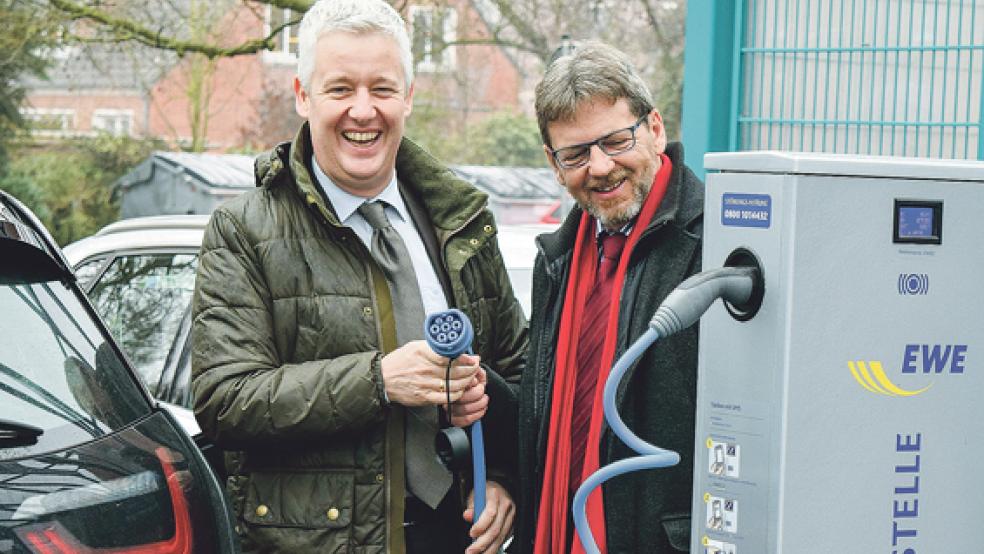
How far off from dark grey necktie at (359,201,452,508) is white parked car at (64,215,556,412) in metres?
1.64

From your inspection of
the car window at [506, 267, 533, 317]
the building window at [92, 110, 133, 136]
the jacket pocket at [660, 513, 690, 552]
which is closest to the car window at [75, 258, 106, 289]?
the car window at [506, 267, 533, 317]

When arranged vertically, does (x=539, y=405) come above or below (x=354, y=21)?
below

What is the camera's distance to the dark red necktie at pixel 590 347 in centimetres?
294

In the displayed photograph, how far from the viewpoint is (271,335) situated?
3.03m

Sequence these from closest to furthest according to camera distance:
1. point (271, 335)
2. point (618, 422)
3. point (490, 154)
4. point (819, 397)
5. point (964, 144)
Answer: point (819, 397) → point (618, 422) → point (271, 335) → point (964, 144) → point (490, 154)

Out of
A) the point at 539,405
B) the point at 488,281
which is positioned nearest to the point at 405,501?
the point at 539,405

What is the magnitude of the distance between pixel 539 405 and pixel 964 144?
2.12m

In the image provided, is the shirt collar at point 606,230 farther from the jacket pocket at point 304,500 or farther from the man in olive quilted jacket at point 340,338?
the jacket pocket at point 304,500

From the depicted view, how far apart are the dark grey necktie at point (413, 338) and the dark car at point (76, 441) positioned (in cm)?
49

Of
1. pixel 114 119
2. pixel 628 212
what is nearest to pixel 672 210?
pixel 628 212

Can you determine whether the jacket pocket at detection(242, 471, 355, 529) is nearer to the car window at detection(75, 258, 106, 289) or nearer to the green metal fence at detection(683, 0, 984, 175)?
the car window at detection(75, 258, 106, 289)

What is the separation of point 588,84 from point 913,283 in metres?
0.92

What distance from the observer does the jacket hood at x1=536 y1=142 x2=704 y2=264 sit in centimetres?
290

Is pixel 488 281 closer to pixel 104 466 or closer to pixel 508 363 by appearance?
pixel 508 363
